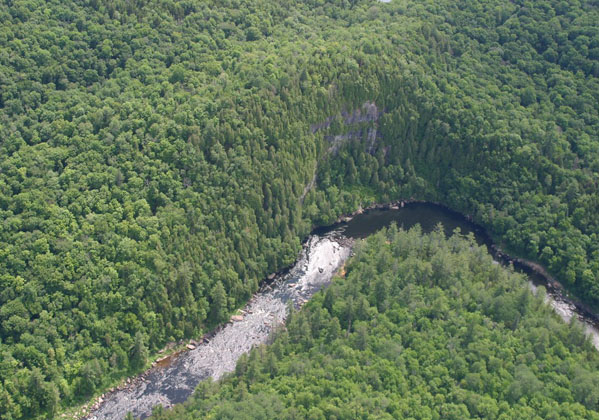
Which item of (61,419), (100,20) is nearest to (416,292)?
(61,419)

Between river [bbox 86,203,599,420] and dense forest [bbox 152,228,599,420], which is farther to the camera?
river [bbox 86,203,599,420]

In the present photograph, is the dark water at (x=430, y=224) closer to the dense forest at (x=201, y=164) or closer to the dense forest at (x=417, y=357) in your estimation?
the dense forest at (x=201, y=164)

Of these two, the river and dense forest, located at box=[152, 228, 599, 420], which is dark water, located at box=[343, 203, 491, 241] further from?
dense forest, located at box=[152, 228, 599, 420]

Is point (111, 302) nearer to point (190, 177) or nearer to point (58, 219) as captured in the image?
point (58, 219)

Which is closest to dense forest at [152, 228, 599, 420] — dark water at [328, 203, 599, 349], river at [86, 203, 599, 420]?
river at [86, 203, 599, 420]

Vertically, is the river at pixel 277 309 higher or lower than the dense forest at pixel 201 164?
lower

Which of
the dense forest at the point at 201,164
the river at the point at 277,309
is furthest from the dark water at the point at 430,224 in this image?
the dense forest at the point at 201,164
